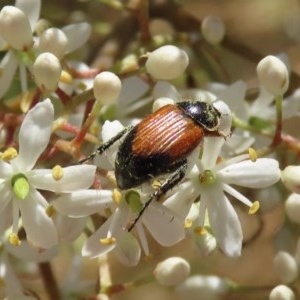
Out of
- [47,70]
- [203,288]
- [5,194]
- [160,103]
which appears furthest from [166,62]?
[203,288]

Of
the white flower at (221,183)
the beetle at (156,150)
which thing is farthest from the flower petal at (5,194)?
the white flower at (221,183)

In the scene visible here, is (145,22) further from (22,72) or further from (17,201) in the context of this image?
(17,201)

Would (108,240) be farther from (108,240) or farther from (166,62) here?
(166,62)

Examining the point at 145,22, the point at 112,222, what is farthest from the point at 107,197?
the point at 145,22

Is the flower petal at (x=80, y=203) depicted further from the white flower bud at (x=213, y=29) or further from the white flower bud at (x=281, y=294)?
the white flower bud at (x=213, y=29)

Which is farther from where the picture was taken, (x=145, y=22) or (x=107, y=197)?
(x=145, y=22)

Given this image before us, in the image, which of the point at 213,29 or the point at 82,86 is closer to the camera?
the point at 82,86
